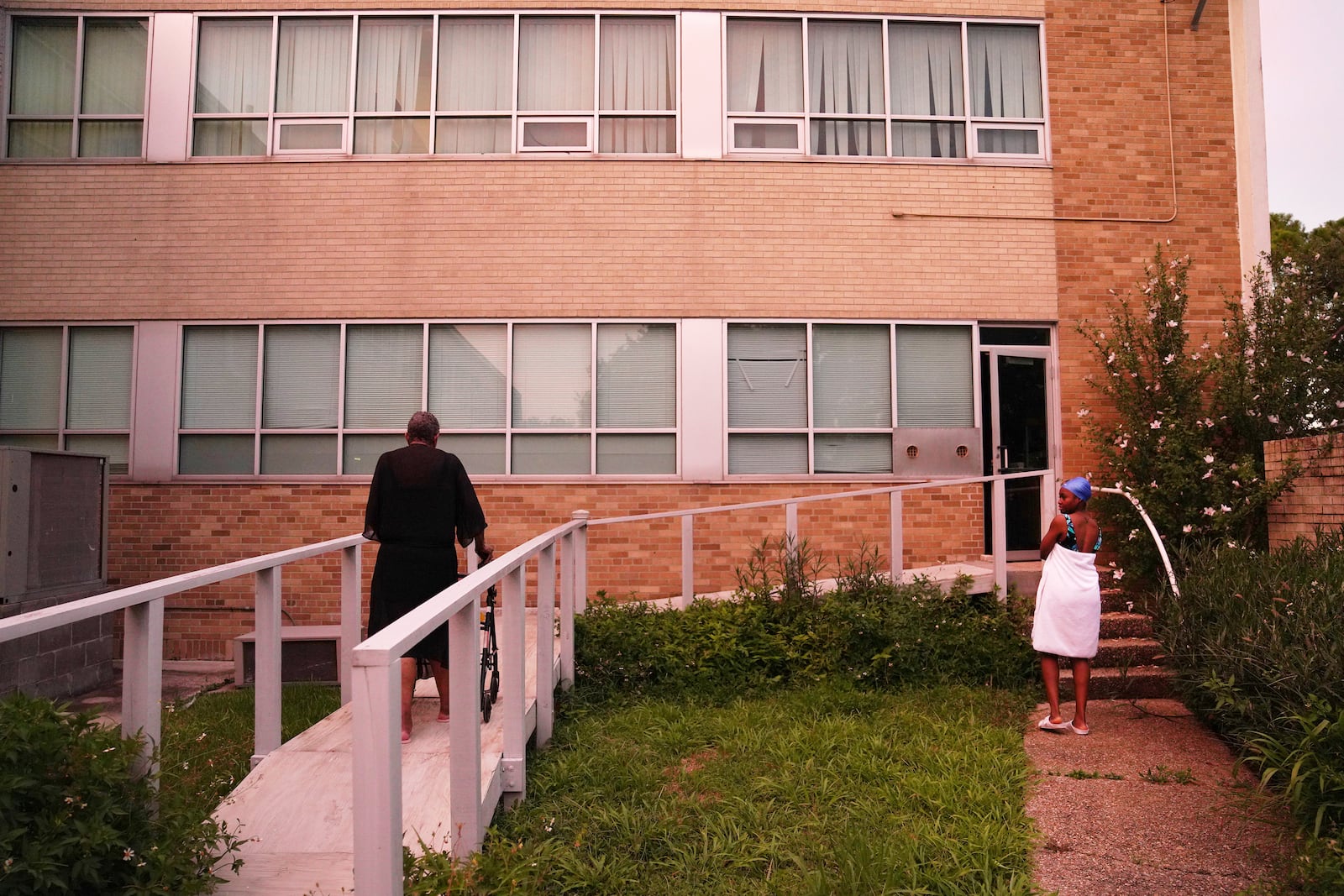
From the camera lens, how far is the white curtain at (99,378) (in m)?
9.98

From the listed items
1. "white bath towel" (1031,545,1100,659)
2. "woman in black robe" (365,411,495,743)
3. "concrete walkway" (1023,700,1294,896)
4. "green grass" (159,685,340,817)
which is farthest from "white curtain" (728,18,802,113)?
"green grass" (159,685,340,817)

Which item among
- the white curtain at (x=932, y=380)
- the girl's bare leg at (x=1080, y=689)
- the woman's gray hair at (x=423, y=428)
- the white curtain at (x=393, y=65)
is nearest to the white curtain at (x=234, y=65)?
the white curtain at (x=393, y=65)

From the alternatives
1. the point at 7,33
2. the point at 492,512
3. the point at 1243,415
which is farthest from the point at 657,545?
the point at 7,33

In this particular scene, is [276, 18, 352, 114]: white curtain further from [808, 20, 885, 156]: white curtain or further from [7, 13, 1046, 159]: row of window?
[808, 20, 885, 156]: white curtain

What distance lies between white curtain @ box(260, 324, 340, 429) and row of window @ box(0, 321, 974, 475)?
13 millimetres

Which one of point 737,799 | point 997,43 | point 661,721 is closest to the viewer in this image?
point 737,799

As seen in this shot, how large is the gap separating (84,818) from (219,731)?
407 centimetres

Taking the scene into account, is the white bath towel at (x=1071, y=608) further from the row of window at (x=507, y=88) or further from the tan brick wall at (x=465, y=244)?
the row of window at (x=507, y=88)

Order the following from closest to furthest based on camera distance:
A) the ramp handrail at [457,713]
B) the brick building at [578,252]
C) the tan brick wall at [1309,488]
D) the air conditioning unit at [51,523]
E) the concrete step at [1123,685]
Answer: the ramp handrail at [457,713]
the concrete step at [1123,685]
the air conditioning unit at [51,523]
the tan brick wall at [1309,488]
the brick building at [578,252]

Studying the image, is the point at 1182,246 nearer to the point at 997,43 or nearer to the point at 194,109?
the point at 997,43

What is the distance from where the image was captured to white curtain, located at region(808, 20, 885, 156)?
→ 10359 mm

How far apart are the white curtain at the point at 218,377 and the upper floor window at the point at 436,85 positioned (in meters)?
2.05

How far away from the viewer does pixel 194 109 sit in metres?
10.2

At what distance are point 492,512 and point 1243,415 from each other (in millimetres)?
7615
